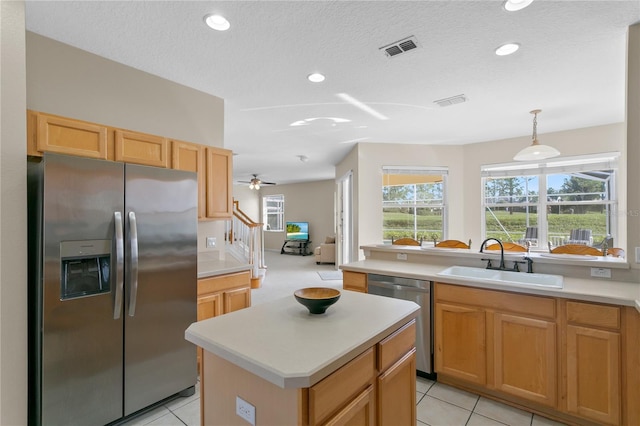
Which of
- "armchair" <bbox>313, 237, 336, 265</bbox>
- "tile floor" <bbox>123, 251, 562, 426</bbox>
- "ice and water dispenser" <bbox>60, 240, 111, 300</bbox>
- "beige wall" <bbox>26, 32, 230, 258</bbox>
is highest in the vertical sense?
"beige wall" <bbox>26, 32, 230, 258</bbox>

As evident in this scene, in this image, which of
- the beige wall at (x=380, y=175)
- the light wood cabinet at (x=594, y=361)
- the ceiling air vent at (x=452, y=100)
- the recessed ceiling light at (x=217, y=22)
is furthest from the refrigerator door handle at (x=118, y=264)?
the beige wall at (x=380, y=175)

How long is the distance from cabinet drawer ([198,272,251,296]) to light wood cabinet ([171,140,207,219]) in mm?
649

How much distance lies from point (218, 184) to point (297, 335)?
223 cm

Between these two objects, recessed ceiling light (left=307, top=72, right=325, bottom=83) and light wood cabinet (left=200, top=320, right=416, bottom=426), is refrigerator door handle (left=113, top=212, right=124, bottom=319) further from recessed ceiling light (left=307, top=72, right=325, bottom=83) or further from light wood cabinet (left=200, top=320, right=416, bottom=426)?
recessed ceiling light (left=307, top=72, right=325, bottom=83)

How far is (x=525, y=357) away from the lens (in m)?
2.10

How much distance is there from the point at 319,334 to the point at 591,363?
1934mm

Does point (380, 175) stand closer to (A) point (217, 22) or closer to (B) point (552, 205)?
(B) point (552, 205)

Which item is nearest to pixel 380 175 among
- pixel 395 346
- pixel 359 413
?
pixel 395 346

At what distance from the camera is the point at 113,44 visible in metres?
2.18

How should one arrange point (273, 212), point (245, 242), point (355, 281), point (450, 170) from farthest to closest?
1. point (273, 212)
2. point (245, 242)
3. point (450, 170)
4. point (355, 281)

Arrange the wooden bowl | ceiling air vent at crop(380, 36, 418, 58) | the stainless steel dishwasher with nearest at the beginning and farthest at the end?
the wooden bowl, ceiling air vent at crop(380, 36, 418, 58), the stainless steel dishwasher

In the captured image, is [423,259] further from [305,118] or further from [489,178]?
[489,178]

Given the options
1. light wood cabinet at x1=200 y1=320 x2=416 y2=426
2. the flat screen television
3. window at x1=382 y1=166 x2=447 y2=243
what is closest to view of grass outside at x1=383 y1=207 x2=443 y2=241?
window at x1=382 y1=166 x2=447 y2=243

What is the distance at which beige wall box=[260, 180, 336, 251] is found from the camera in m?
10.4
